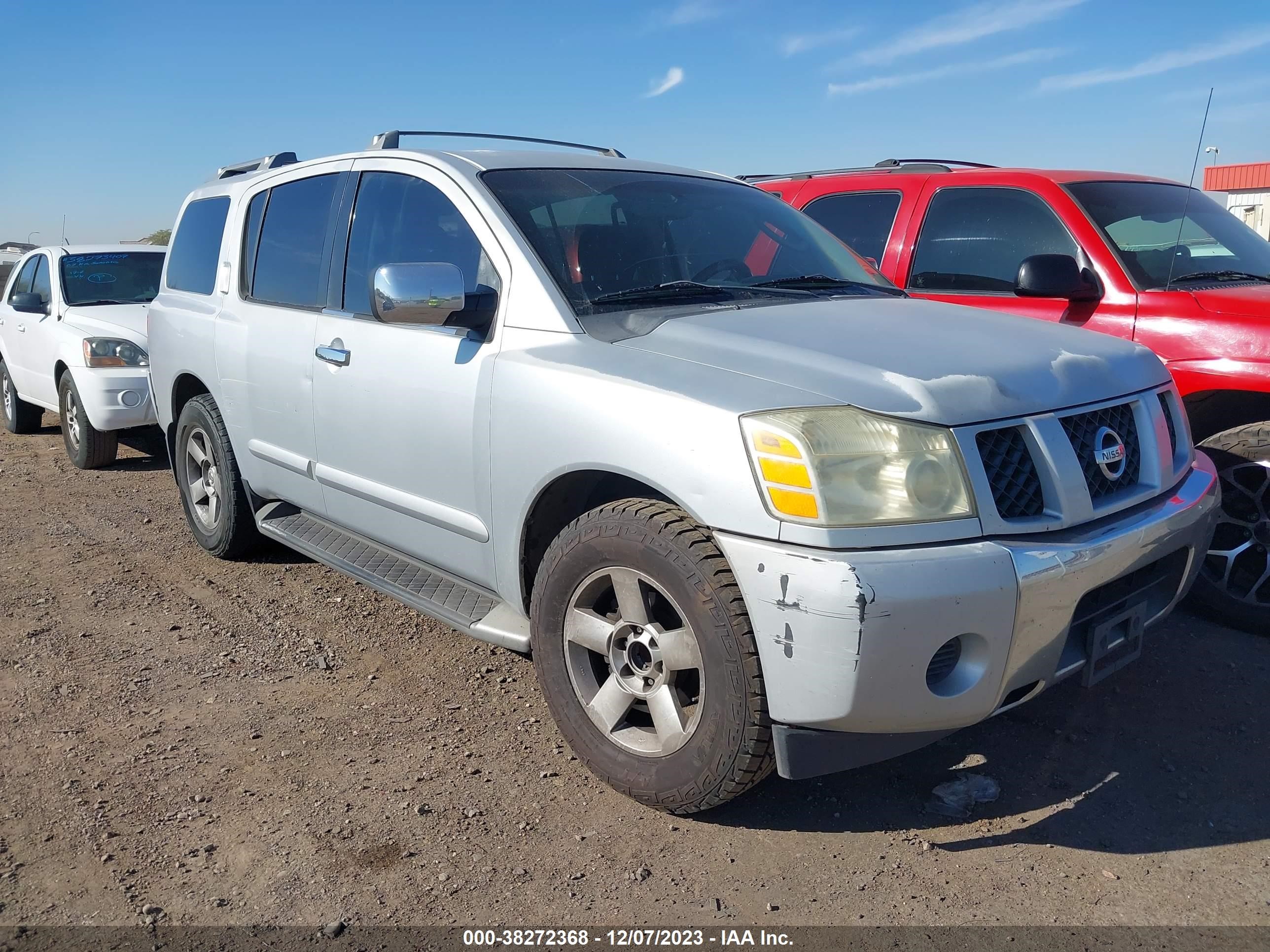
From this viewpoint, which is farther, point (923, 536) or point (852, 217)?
point (852, 217)

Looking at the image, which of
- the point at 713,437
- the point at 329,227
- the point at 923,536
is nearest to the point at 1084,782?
the point at 923,536

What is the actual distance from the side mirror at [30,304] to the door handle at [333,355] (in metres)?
5.29

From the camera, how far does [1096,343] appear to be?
3.05m

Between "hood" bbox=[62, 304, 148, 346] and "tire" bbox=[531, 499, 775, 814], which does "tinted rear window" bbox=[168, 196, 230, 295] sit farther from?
"tire" bbox=[531, 499, 775, 814]

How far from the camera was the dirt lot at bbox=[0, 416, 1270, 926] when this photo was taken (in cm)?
238

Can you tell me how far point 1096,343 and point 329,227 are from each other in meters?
2.80

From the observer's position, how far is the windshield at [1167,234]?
4344mm

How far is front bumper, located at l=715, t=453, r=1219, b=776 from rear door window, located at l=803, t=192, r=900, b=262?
2.96m

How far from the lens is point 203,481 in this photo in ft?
16.4

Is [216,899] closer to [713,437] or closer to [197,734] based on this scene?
[197,734]

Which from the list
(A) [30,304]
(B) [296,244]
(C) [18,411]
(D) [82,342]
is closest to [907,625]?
(B) [296,244]

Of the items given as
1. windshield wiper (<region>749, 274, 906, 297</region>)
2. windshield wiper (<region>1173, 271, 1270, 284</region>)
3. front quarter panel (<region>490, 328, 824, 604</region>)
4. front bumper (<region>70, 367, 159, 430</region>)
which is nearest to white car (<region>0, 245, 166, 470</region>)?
front bumper (<region>70, 367, 159, 430</region>)

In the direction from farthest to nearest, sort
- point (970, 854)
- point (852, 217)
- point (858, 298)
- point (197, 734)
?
point (852, 217)
point (858, 298)
point (197, 734)
point (970, 854)

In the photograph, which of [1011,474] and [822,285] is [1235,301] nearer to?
[822,285]
